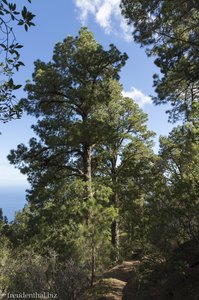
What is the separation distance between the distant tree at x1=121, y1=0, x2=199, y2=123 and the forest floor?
23.0 ft

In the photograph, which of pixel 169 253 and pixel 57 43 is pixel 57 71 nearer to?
pixel 57 43

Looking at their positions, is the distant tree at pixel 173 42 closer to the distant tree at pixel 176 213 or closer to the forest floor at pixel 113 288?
the distant tree at pixel 176 213

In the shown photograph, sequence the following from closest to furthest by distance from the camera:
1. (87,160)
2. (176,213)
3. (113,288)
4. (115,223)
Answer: (176,213) → (113,288) → (87,160) → (115,223)

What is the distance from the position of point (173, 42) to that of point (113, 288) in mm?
10398

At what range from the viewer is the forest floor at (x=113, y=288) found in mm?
12727

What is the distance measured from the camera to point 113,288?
13.9 m

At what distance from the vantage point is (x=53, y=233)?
15.2m

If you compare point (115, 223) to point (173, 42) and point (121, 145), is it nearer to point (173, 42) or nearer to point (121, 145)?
point (121, 145)

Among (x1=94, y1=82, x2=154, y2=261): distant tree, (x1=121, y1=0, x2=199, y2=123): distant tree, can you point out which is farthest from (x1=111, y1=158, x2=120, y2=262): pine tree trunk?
(x1=121, y1=0, x2=199, y2=123): distant tree

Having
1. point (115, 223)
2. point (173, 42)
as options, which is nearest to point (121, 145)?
point (115, 223)

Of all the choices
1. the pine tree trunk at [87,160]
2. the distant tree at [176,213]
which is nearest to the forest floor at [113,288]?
the distant tree at [176,213]

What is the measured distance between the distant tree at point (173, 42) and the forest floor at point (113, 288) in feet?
23.0

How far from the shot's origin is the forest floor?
12.7m

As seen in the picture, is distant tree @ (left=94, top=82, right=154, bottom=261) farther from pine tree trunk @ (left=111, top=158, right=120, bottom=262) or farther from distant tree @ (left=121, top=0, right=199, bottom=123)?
distant tree @ (left=121, top=0, right=199, bottom=123)
